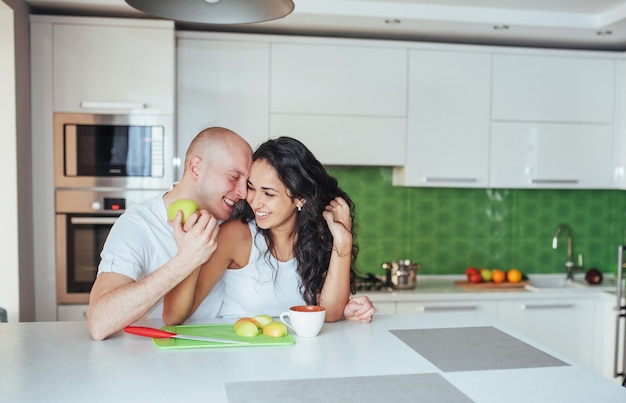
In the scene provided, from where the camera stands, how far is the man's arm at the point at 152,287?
173cm

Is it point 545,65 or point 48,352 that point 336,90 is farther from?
point 48,352

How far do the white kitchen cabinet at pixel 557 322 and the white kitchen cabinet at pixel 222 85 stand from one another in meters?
1.76

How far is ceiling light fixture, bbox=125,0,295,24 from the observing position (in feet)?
5.82

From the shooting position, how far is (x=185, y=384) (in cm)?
138

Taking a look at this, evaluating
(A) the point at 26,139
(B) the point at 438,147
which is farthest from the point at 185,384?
(B) the point at 438,147

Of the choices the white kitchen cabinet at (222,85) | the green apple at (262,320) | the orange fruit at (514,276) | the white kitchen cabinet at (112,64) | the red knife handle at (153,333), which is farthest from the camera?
the orange fruit at (514,276)

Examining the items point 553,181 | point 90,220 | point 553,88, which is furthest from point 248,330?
point 553,88

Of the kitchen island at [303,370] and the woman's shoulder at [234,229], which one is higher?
the woman's shoulder at [234,229]

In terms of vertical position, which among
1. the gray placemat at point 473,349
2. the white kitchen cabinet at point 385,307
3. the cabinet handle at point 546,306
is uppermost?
the gray placemat at point 473,349

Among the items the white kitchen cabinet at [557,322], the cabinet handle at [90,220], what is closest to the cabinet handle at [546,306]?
the white kitchen cabinet at [557,322]

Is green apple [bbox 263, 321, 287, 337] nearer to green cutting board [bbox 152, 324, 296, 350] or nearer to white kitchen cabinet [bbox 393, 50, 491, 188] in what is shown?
green cutting board [bbox 152, 324, 296, 350]

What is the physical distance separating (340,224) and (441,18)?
1.85m

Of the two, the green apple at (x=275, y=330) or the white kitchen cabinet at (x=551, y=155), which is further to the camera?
the white kitchen cabinet at (x=551, y=155)

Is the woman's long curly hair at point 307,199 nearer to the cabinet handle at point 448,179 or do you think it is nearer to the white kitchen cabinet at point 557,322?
the cabinet handle at point 448,179
